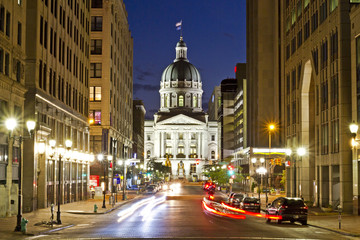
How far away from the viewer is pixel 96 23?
305ft

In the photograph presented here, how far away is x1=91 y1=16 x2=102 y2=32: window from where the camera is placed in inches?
3652

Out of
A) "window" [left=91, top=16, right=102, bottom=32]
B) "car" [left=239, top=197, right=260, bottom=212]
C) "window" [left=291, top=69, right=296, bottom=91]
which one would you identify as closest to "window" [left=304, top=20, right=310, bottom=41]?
"window" [left=291, top=69, right=296, bottom=91]

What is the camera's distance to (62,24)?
193ft

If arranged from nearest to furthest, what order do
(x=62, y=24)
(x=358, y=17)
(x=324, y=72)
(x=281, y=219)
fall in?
(x=281, y=219), (x=358, y=17), (x=324, y=72), (x=62, y=24)

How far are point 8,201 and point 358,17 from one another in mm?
27913

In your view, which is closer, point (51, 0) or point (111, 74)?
point (51, 0)

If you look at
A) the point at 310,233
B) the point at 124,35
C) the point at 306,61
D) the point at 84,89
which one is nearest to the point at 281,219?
the point at 310,233

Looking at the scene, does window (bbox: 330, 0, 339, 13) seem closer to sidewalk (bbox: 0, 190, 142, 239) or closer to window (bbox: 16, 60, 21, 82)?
sidewalk (bbox: 0, 190, 142, 239)

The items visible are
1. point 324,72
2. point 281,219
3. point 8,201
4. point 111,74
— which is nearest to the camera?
point 281,219

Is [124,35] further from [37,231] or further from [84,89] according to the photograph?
[37,231]

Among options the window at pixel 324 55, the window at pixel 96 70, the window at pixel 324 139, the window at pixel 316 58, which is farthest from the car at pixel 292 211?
the window at pixel 96 70

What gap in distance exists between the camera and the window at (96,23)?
92.8m

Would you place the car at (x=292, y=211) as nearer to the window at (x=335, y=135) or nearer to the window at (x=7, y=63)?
the window at (x=335, y=135)

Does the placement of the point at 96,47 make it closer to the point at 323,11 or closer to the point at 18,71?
the point at 323,11
